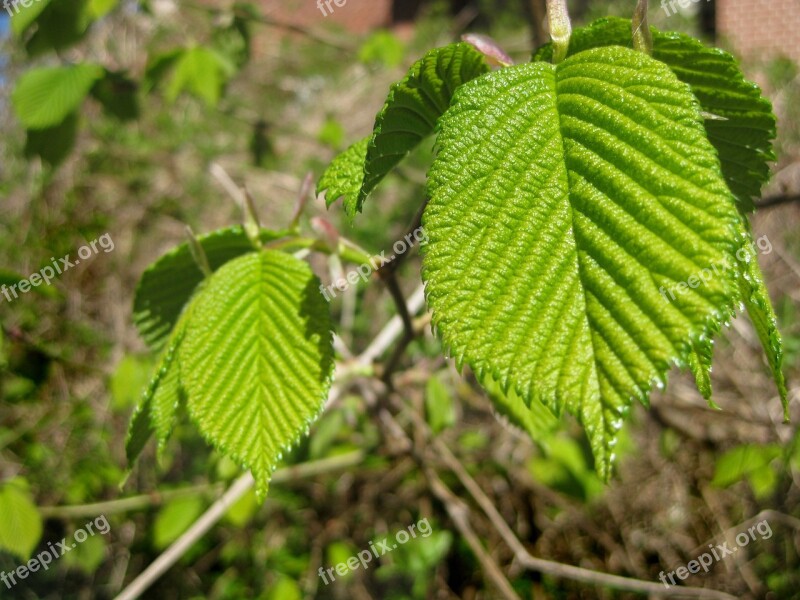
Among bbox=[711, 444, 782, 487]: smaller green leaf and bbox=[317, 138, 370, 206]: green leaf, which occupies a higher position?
bbox=[317, 138, 370, 206]: green leaf

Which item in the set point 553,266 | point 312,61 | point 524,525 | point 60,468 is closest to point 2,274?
point 553,266

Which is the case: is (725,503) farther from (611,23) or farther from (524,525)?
(611,23)

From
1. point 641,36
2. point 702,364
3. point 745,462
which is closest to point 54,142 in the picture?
point 641,36

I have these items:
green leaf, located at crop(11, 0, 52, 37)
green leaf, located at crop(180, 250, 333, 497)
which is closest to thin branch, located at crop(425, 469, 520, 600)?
green leaf, located at crop(180, 250, 333, 497)

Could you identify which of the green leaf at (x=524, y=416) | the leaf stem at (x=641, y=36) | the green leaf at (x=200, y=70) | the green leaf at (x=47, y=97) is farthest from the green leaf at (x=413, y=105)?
the green leaf at (x=200, y=70)

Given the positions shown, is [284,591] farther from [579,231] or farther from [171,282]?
[579,231]

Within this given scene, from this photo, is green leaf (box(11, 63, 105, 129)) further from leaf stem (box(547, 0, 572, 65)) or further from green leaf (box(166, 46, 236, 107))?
leaf stem (box(547, 0, 572, 65))

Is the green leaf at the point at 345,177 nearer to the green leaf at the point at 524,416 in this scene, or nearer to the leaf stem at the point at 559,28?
the leaf stem at the point at 559,28
